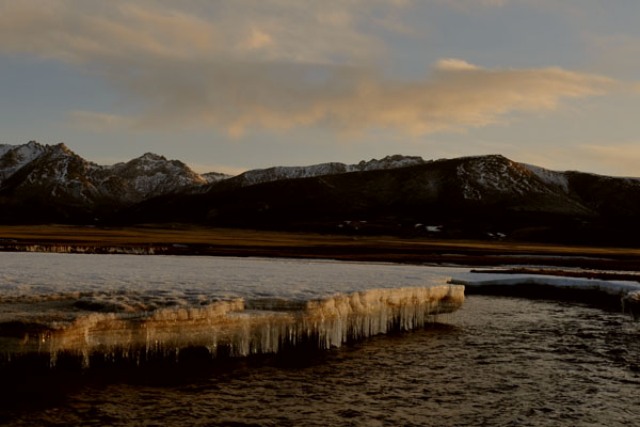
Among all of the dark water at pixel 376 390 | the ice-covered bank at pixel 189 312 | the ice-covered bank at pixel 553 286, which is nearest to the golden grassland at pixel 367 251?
the ice-covered bank at pixel 553 286

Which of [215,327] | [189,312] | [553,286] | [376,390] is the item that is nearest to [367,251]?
[553,286]

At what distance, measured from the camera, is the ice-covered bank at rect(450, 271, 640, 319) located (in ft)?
151

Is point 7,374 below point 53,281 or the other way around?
below

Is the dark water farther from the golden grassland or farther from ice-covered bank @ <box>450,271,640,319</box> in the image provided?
the golden grassland

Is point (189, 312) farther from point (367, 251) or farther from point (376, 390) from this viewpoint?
point (367, 251)

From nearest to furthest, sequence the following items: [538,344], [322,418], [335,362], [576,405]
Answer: [322,418] < [576,405] < [335,362] < [538,344]

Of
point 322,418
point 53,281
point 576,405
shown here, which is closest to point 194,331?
point 322,418

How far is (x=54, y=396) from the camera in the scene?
18.5 metres

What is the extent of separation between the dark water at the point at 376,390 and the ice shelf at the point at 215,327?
3.19ft

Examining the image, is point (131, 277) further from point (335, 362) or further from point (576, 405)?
point (576, 405)

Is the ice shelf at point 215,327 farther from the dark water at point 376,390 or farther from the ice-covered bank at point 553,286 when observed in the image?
the ice-covered bank at point 553,286

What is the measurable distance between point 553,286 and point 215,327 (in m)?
35.5

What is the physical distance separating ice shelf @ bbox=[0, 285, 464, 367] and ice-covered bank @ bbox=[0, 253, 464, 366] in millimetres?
38

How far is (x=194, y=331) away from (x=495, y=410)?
1107cm
